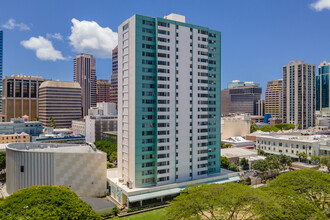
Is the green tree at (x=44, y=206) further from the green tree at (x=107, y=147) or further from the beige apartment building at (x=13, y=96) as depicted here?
the beige apartment building at (x=13, y=96)

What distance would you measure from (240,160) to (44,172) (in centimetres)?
6300

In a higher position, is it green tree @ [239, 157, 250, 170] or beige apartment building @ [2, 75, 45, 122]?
beige apartment building @ [2, 75, 45, 122]

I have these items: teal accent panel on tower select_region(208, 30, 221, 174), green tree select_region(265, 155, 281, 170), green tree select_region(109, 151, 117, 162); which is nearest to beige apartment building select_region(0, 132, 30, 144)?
green tree select_region(109, 151, 117, 162)

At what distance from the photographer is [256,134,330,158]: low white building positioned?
9481 centimetres

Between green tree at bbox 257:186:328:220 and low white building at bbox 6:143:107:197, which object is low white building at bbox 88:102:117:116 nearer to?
low white building at bbox 6:143:107:197

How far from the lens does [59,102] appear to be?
7082 inches

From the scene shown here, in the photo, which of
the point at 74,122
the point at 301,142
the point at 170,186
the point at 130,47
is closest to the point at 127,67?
the point at 130,47

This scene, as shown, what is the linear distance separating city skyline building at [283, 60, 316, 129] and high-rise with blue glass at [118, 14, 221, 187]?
141 m

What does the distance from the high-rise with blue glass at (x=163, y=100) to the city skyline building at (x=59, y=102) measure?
131m

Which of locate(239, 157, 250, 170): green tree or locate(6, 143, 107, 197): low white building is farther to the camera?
locate(239, 157, 250, 170): green tree

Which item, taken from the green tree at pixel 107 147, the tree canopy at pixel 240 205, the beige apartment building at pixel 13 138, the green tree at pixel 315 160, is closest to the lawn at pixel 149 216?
the tree canopy at pixel 240 205

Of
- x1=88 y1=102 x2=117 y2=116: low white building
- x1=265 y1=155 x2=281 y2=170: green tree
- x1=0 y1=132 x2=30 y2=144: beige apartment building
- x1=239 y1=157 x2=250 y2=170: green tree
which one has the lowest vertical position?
x1=239 y1=157 x2=250 y2=170: green tree

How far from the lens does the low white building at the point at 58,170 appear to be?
55844 mm

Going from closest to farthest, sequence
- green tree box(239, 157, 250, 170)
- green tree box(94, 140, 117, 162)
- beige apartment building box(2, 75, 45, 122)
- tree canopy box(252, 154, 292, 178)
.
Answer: tree canopy box(252, 154, 292, 178), green tree box(239, 157, 250, 170), green tree box(94, 140, 117, 162), beige apartment building box(2, 75, 45, 122)
